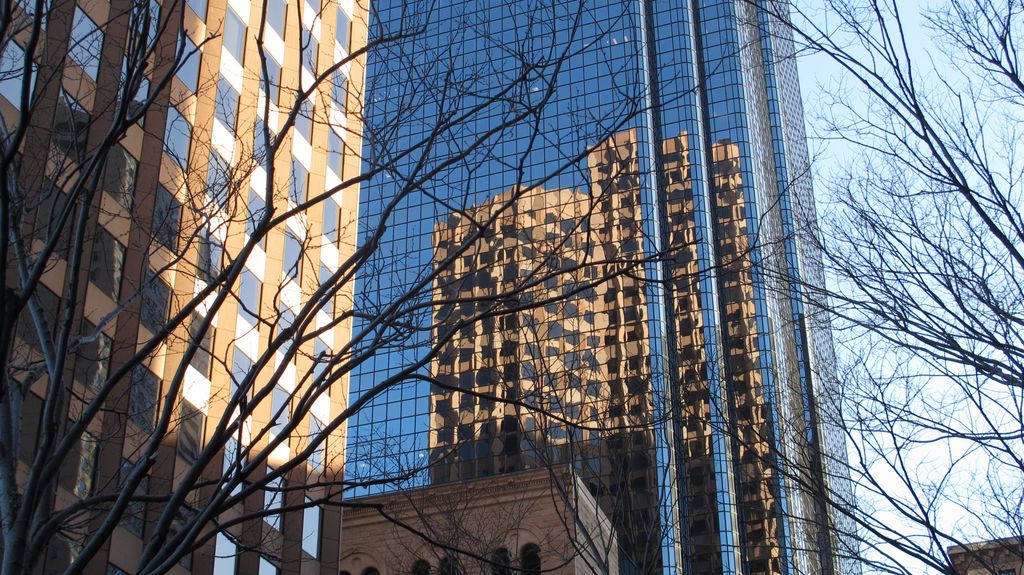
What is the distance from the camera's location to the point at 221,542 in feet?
103

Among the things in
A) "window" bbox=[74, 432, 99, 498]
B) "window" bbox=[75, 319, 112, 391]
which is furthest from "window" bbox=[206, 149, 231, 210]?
"window" bbox=[74, 432, 99, 498]

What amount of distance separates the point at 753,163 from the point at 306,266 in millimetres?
77971

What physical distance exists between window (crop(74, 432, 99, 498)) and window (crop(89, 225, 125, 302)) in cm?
382

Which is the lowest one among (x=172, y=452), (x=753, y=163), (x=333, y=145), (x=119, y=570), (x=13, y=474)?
(x=13, y=474)

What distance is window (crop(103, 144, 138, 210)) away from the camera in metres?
28.5

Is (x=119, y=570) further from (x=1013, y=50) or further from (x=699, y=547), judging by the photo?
(x=699, y=547)

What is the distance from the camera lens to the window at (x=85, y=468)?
25.7 metres

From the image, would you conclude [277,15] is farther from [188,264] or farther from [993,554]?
[993,554]

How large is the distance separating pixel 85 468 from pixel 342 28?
21.1 m

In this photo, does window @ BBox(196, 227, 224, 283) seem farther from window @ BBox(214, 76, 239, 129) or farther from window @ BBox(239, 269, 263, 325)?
window @ BBox(214, 76, 239, 129)

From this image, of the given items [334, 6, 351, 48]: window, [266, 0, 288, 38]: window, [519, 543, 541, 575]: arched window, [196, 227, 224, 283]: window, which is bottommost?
[196, 227, 224, 283]: window

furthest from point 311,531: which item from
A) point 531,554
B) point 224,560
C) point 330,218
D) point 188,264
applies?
point 188,264

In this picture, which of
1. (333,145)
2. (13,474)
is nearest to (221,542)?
(333,145)

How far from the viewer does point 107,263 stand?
2777 cm
